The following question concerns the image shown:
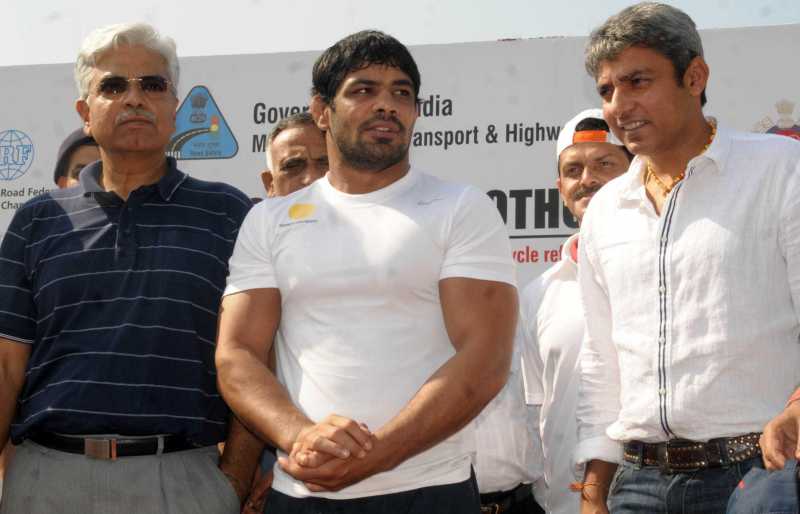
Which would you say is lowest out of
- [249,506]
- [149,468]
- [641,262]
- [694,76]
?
[249,506]

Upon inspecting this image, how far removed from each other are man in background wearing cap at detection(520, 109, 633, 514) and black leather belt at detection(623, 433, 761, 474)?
85cm

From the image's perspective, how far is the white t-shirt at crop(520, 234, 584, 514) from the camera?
143 inches

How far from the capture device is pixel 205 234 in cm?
299

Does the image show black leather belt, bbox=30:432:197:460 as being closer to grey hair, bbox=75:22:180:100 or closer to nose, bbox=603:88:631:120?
grey hair, bbox=75:22:180:100

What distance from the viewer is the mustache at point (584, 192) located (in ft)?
13.0

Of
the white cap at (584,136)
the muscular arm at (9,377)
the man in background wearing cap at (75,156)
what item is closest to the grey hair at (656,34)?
the white cap at (584,136)

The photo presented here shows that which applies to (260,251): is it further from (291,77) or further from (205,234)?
(291,77)

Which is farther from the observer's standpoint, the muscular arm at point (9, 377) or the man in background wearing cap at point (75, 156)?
the man in background wearing cap at point (75, 156)

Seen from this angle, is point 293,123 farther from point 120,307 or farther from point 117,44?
point 120,307

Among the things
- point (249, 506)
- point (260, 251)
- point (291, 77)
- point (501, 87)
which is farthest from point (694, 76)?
point (291, 77)

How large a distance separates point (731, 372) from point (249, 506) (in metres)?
1.38

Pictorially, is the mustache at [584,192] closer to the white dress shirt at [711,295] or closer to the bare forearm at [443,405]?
the white dress shirt at [711,295]

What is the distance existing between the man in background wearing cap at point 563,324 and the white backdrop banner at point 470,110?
1.17 metres

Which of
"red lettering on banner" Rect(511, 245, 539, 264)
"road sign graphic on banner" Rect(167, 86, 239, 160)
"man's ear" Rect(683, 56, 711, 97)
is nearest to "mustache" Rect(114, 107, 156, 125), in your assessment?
"man's ear" Rect(683, 56, 711, 97)
